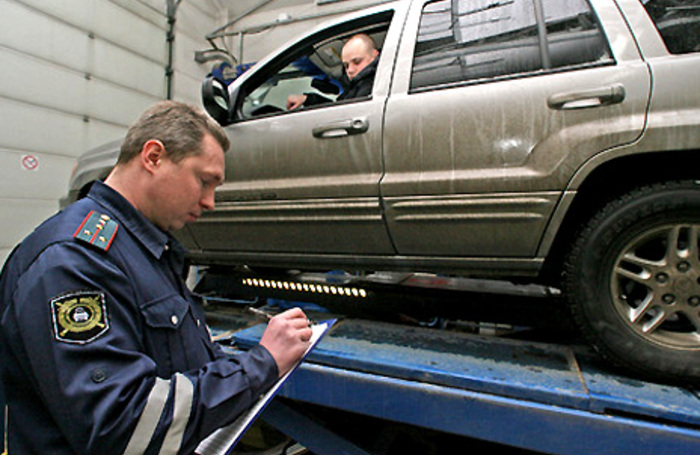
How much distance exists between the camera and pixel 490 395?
121 centimetres

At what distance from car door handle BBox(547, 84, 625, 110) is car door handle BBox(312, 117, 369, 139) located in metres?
0.67

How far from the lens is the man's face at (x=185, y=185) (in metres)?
0.82

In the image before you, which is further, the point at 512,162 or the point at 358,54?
the point at 358,54

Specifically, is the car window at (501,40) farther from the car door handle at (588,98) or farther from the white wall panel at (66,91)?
the white wall panel at (66,91)

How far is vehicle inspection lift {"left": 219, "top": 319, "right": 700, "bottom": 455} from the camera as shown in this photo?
3.58 ft

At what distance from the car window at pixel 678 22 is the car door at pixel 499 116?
112 millimetres

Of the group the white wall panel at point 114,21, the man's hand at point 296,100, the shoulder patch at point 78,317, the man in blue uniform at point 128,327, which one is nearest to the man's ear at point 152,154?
the man in blue uniform at point 128,327

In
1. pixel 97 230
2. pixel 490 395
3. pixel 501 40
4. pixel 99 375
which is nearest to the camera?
pixel 99 375

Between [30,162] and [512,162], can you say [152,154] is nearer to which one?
[512,162]

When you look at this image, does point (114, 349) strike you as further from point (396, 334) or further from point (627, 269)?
point (627, 269)

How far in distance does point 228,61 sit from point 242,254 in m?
5.02

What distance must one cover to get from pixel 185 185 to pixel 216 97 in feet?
3.73

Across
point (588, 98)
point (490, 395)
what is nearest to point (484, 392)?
point (490, 395)

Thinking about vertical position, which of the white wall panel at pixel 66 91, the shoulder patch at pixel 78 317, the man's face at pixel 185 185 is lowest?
the shoulder patch at pixel 78 317
